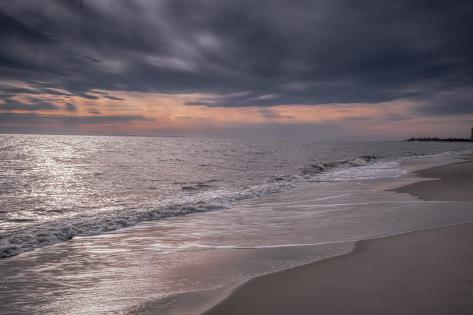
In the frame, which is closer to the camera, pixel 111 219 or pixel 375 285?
pixel 375 285

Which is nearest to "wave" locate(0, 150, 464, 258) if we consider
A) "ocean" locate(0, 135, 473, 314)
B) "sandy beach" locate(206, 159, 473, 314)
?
"ocean" locate(0, 135, 473, 314)

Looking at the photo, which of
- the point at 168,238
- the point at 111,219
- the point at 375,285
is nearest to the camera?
the point at 375,285


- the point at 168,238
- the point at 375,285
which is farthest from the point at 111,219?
the point at 375,285

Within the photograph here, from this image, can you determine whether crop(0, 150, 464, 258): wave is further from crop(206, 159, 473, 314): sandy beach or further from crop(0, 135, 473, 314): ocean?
crop(206, 159, 473, 314): sandy beach

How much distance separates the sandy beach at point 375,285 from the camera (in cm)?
351

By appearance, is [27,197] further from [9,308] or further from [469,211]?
[469,211]

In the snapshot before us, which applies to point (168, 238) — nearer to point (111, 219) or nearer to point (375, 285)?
point (111, 219)

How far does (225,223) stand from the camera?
8930 millimetres

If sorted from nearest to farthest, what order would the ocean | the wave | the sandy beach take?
the sandy beach, the ocean, the wave

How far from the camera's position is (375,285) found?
405cm

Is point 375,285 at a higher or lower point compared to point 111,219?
higher

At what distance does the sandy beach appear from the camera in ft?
11.5

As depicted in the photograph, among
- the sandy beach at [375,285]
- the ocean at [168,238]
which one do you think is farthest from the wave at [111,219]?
the sandy beach at [375,285]

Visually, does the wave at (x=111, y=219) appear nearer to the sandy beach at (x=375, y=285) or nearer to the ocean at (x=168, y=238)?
the ocean at (x=168, y=238)
